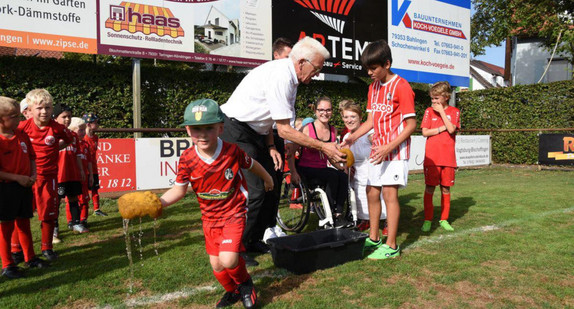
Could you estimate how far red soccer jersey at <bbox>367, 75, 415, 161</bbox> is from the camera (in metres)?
3.93

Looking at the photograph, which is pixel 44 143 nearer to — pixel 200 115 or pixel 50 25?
A: pixel 200 115

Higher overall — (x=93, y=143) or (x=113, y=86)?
(x=113, y=86)

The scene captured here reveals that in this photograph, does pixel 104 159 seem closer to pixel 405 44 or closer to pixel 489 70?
pixel 405 44

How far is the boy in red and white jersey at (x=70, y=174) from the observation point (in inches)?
216

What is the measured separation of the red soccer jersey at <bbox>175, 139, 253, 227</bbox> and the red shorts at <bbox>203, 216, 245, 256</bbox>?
4cm

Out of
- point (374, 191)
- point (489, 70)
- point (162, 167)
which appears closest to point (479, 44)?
point (162, 167)

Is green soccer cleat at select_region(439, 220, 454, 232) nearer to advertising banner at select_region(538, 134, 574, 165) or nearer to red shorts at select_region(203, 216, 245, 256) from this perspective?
red shorts at select_region(203, 216, 245, 256)

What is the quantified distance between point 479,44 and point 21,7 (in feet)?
86.7

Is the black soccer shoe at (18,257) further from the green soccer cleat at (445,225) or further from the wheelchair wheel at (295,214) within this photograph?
the green soccer cleat at (445,225)

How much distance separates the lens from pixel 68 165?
5.52 m

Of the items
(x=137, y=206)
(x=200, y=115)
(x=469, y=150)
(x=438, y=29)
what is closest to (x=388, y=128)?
(x=200, y=115)

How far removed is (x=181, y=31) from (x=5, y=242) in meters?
8.30

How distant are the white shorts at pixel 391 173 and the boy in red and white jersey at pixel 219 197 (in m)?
1.65

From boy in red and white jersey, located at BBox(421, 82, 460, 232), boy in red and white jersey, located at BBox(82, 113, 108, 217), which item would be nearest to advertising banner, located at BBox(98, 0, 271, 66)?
boy in red and white jersey, located at BBox(82, 113, 108, 217)
